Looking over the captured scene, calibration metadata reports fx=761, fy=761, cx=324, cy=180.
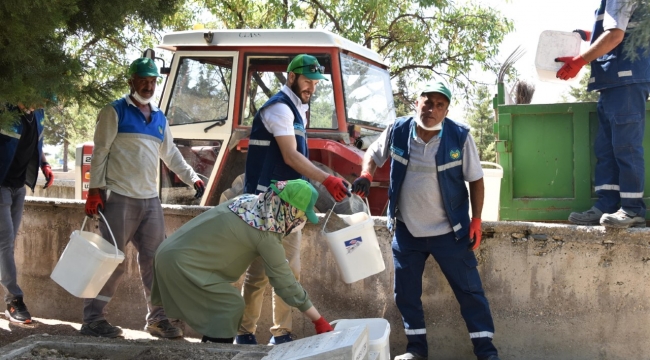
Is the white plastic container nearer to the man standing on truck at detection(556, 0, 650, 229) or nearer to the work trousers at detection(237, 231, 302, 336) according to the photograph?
the man standing on truck at detection(556, 0, 650, 229)

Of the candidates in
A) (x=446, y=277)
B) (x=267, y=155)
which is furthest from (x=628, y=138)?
(x=267, y=155)

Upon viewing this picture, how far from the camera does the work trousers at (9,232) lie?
5.73 m

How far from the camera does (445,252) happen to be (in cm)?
472

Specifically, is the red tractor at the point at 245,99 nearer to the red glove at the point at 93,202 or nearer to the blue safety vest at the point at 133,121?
the blue safety vest at the point at 133,121

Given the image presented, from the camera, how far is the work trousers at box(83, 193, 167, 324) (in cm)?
523

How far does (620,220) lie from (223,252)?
8.08ft

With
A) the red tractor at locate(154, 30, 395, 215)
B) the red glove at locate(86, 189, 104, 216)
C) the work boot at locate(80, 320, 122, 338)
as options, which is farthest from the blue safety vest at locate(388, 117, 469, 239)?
the work boot at locate(80, 320, 122, 338)

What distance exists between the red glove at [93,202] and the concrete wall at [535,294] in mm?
1388

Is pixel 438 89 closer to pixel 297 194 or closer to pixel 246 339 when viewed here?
pixel 297 194

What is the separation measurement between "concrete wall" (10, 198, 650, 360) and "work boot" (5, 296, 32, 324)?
1849 millimetres

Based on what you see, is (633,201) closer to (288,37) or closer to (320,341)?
(320,341)

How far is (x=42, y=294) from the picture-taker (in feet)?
20.6

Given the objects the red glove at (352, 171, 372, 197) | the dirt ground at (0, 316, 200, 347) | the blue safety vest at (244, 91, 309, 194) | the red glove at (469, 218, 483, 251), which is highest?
the blue safety vest at (244, 91, 309, 194)

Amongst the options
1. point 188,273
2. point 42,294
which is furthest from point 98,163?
point 42,294
